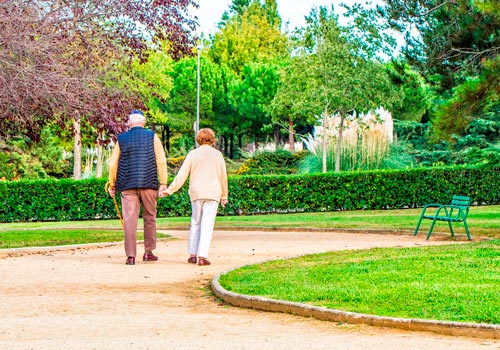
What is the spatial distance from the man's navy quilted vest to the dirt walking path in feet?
3.82

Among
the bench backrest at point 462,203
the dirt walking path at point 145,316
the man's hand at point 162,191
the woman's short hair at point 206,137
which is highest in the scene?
the woman's short hair at point 206,137

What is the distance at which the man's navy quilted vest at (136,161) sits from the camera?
13.7 metres

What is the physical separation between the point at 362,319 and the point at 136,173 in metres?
6.01

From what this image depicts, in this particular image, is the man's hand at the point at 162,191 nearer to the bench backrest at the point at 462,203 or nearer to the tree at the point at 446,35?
the bench backrest at the point at 462,203

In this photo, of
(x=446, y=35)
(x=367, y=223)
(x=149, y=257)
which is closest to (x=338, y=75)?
(x=367, y=223)

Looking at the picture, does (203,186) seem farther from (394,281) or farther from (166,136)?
(166,136)

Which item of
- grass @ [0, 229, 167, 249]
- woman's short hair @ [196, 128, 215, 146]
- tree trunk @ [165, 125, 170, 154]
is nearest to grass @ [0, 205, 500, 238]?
grass @ [0, 229, 167, 249]

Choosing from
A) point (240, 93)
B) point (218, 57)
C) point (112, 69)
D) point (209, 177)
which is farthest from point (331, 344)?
point (218, 57)

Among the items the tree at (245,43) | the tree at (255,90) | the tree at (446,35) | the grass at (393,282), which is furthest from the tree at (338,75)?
the tree at (245,43)

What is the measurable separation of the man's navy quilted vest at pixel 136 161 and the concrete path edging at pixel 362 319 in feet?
12.5

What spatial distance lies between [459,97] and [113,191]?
9.53 m

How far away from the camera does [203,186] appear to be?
13711mm

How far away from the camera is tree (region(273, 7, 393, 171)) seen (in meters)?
39.6

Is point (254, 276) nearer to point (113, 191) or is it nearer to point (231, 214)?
point (113, 191)
